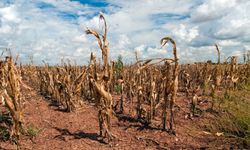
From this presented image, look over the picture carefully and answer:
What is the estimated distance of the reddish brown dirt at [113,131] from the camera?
4.66 meters

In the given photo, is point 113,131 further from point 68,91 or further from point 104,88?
point 68,91

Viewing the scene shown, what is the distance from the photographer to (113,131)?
17.6 ft

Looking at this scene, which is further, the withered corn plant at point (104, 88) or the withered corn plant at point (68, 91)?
the withered corn plant at point (68, 91)

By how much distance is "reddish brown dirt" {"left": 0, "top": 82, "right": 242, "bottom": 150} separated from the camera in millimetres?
4660

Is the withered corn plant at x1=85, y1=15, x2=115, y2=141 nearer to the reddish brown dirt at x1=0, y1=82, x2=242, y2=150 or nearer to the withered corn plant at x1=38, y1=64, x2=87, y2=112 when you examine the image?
the reddish brown dirt at x1=0, y1=82, x2=242, y2=150

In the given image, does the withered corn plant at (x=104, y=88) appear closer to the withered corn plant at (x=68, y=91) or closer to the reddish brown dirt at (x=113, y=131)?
the reddish brown dirt at (x=113, y=131)

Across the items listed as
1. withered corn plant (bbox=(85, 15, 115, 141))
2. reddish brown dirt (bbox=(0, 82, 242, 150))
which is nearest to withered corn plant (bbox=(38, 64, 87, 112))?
reddish brown dirt (bbox=(0, 82, 242, 150))

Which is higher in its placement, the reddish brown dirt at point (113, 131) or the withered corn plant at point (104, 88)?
the withered corn plant at point (104, 88)

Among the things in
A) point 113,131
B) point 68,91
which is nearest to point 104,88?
point 113,131

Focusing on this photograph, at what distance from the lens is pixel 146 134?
5.19m

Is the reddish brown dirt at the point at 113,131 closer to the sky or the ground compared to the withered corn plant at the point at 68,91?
closer to the ground

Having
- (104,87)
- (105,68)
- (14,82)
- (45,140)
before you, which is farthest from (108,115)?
(14,82)

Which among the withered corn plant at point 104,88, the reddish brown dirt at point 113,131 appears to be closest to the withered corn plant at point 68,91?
the reddish brown dirt at point 113,131

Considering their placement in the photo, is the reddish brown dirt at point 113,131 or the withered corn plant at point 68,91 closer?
the reddish brown dirt at point 113,131
